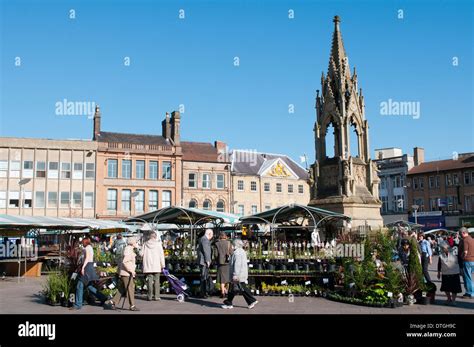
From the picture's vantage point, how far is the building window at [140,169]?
52094mm

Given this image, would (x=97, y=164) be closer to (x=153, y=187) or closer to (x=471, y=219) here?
(x=153, y=187)

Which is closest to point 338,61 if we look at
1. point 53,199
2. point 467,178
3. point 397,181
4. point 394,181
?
point 53,199

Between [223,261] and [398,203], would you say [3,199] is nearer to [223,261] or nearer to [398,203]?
[223,261]

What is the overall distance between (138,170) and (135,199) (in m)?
2.98

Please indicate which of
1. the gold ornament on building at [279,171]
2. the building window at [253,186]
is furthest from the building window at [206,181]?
the gold ornament on building at [279,171]

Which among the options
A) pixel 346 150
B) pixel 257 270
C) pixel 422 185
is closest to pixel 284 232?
pixel 346 150

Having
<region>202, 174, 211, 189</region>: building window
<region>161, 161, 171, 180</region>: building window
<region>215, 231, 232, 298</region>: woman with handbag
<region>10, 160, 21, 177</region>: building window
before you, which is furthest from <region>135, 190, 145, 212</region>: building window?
<region>215, 231, 232, 298</region>: woman with handbag

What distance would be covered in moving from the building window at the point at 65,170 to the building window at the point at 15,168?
12.8 ft

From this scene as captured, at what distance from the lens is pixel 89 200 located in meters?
50.1

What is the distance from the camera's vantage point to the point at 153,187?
52219mm

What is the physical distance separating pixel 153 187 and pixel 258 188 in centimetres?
1187

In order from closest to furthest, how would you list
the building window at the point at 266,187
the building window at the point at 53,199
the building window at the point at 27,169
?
the building window at the point at 27,169 → the building window at the point at 53,199 → the building window at the point at 266,187

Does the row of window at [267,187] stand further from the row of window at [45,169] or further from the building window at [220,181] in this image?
the row of window at [45,169]

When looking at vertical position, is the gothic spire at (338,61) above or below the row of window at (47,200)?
above
